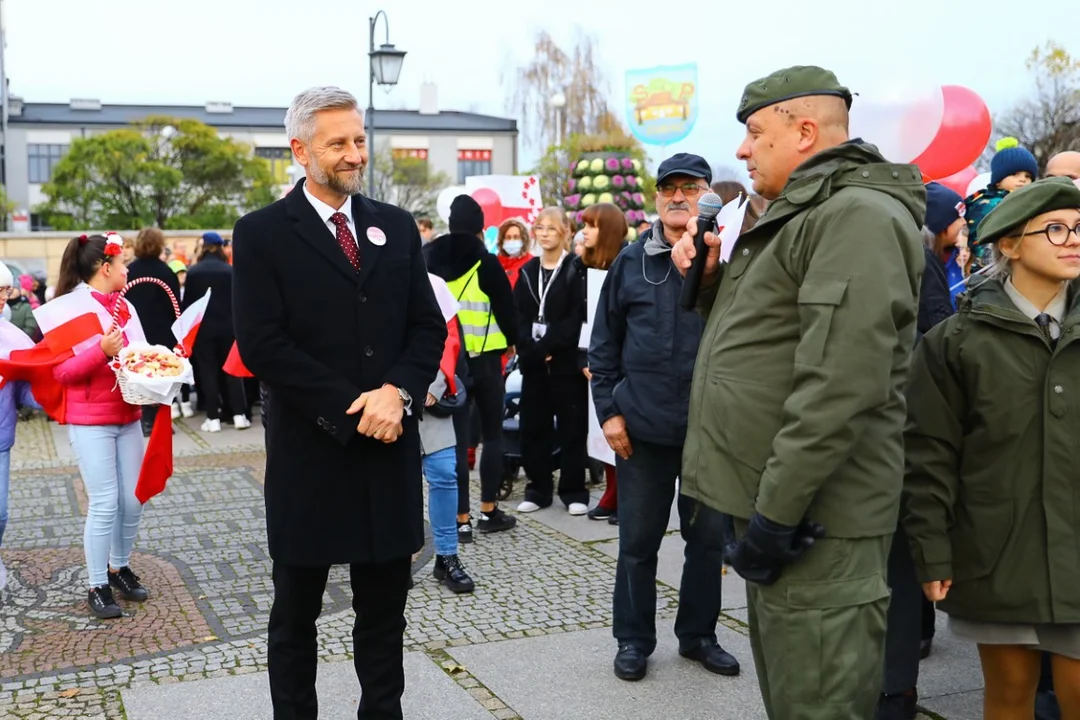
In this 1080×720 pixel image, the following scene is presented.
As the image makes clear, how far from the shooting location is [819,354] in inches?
97.7

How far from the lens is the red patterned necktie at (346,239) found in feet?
11.2

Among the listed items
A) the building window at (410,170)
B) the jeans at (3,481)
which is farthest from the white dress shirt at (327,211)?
the building window at (410,170)

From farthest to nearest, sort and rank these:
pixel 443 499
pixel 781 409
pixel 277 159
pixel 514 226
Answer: pixel 277 159
pixel 514 226
pixel 443 499
pixel 781 409

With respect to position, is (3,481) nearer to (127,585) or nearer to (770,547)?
(127,585)

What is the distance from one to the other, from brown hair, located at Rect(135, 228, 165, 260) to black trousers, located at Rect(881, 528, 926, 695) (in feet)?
26.8

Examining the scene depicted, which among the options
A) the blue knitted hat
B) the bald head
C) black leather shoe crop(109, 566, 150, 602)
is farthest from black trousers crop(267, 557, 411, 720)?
the bald head

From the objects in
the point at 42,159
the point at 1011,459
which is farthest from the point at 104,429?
the point at 42,159

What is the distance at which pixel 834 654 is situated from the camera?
261 centimetres

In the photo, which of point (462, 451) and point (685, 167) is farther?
point (462, 451)

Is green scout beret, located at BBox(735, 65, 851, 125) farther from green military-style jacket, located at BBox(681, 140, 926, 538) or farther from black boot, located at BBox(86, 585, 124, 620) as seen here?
black boot, located at BBox(86, 585, 124, 620)

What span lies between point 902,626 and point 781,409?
177 centimetres

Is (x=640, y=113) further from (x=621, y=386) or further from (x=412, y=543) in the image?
(x=412, y=543)

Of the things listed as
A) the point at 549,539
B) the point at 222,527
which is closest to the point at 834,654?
the point at 549,539

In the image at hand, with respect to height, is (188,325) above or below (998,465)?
above
